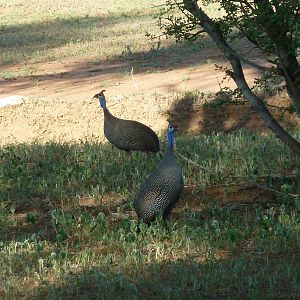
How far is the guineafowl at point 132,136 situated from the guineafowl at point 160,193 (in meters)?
2.92

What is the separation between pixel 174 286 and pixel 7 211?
2.98m

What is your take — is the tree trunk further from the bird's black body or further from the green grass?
the bird's black body

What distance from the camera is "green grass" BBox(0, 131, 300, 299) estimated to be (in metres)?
6.27

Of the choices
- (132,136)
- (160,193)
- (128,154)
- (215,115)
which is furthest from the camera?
(215,115)

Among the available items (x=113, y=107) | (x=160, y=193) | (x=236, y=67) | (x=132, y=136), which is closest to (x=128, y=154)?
(x=132, y=136)

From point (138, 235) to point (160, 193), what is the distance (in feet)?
1.54

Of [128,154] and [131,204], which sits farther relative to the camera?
[128,154]

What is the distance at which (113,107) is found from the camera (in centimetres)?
1529

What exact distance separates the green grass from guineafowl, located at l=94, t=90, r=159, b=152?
160 millimetres

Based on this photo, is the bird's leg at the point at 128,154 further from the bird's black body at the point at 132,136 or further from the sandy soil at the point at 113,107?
the sandy soil at the point at 113,107

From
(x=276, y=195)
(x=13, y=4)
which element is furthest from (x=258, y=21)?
(x=13, y=4)

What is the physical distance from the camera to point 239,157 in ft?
33.8

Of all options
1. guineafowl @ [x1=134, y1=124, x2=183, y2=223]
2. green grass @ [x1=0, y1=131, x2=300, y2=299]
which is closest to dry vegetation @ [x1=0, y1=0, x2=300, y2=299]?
green grass @ [x1=0, y1=131, x2=300, y2=299]

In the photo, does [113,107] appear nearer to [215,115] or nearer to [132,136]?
[215,115]
